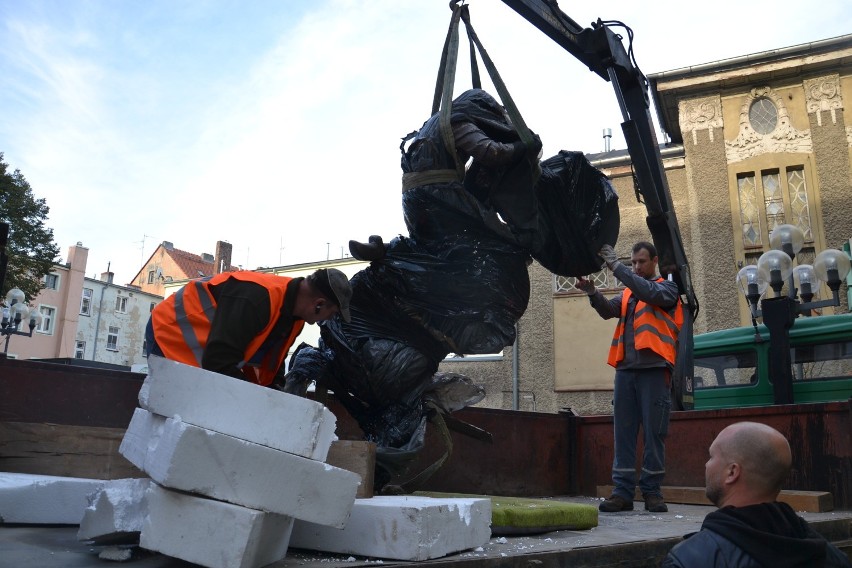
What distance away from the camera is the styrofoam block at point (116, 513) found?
2080 millimetres

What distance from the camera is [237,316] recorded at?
2590 millimetres

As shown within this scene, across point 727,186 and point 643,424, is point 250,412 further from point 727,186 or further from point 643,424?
point 727,186

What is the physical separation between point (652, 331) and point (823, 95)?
1444 cm

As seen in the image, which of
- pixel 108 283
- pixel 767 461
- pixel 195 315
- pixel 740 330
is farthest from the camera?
pixel 108 283

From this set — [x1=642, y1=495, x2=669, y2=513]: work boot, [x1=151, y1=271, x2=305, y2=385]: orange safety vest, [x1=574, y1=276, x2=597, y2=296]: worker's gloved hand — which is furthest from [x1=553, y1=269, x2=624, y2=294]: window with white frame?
[x1=151, y1=271, x2=305, y2=385]: orange safety vest

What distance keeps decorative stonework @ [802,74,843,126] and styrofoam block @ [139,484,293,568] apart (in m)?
17.2

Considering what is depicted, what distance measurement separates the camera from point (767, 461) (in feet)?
6.18

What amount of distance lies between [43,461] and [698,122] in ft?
54.7

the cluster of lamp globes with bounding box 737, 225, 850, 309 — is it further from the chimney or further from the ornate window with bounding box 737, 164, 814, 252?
the chimney

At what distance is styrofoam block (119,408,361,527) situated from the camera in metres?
1.89

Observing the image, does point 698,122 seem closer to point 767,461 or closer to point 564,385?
point 564,385

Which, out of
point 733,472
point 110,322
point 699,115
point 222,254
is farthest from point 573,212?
point 110,322

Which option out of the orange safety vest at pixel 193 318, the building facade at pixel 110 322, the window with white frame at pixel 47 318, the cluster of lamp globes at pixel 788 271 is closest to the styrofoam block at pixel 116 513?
the orange safety vest at pixel 193 318

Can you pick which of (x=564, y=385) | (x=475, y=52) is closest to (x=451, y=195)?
(x=475, y=52)
